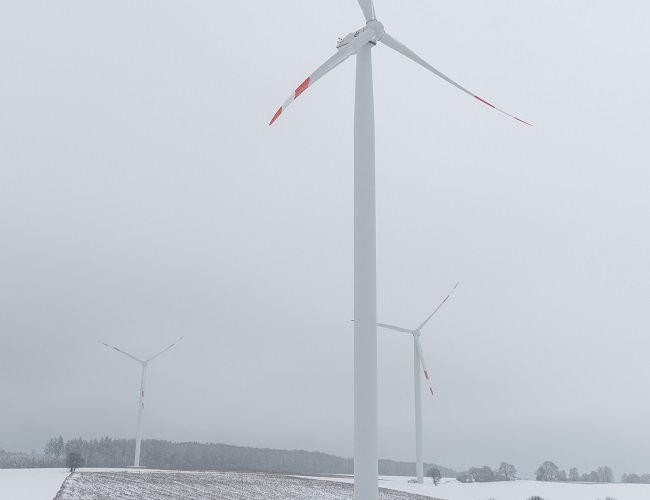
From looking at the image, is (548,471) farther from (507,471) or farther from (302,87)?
(302,87)

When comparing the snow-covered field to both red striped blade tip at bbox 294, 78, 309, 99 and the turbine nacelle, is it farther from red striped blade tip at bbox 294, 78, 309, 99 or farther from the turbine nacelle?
the turbine nacelle

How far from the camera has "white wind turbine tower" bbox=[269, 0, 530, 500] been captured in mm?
22438

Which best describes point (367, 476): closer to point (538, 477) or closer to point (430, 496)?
point (430, 496)

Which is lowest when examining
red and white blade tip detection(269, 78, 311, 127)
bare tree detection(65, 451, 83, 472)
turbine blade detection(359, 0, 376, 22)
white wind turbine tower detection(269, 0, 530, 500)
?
bare tree detection(65, 451, 83, 472)

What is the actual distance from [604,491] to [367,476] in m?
61.2

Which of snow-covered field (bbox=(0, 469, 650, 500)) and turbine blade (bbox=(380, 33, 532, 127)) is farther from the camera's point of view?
snow-covered field (bbox=(0, 469, 650, 500))

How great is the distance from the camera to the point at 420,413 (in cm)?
7881

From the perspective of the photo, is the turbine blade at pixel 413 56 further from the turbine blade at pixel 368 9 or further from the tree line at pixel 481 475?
the tree line at pixel 481 475

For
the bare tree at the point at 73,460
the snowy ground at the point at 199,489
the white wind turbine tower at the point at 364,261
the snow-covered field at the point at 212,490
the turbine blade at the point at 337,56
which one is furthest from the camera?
the bare tree at the point at 73,460

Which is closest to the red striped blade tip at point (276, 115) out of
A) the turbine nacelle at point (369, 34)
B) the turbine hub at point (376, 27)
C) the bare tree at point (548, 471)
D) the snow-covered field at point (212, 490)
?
the turbine nacelle at point (369, 34)

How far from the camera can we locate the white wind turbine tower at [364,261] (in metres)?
22.4

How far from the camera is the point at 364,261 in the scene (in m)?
23.7

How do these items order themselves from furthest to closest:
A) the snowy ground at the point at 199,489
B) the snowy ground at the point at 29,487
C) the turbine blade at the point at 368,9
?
the snowy ground at the point at 199,489 → the snowy ground at the point at 29,487 → the turbine blade at the point at 368,9

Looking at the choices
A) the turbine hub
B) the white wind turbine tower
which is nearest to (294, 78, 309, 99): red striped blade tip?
the white wind turbine tower
